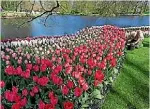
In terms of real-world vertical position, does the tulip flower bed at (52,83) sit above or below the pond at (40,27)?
above

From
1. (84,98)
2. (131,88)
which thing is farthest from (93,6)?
(84,98)

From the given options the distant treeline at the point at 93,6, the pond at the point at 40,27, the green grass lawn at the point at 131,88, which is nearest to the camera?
the green grass lawn at the point at 131,88

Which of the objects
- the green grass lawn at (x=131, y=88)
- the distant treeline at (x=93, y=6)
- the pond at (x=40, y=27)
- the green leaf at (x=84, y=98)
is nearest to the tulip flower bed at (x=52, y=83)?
the green leaf at (x=84, y=98)

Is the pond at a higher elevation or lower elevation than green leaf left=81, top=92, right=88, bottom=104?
lower

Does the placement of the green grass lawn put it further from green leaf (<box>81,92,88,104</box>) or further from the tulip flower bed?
green leaf (<box>81,92,88,104</box>)

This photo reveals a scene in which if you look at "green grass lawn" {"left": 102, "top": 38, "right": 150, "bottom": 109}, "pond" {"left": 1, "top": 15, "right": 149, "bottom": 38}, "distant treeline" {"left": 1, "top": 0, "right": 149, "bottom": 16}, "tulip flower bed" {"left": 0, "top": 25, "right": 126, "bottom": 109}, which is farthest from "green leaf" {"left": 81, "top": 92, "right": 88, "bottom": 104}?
"pond" {"left": 1, "top": 15, "right": 149, "bottom": 38}

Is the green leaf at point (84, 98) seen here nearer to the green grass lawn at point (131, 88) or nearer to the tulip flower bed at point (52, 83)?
the tulip flower bed at point (52, 83)

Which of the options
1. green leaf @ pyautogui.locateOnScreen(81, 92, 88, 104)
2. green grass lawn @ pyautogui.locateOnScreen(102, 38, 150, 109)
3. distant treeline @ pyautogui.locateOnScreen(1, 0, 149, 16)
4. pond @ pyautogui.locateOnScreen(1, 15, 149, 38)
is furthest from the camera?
pond @ pyautogui.locateOnScreen(1, 15, 149, 38)

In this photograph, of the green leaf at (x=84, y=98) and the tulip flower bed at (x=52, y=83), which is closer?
the tulip flower bed at (x=52, y=83)

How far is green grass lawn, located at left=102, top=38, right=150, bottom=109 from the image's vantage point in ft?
21.6

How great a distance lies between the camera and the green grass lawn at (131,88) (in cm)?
657

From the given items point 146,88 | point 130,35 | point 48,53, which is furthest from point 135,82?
point 130,35

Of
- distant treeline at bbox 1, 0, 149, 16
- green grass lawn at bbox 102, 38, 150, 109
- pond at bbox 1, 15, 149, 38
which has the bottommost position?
pond at bbox 1, 15, 149, 38

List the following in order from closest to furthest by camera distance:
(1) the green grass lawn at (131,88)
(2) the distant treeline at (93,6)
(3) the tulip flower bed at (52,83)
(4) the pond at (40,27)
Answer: (3) the tulip flower bed at (52,83)
(1) the green grass lawn at (131,88)
(2) the distant treeline at (93,6)
(4) the pond at (40,27)
